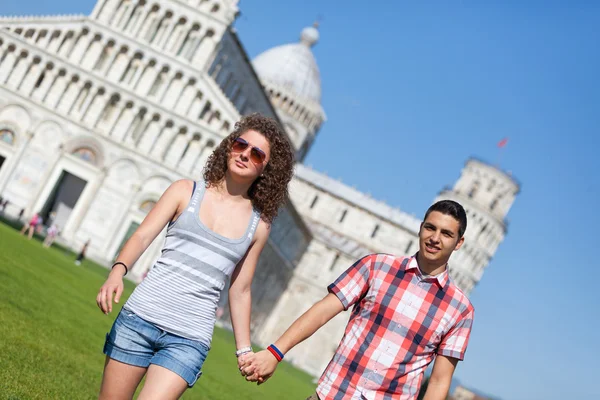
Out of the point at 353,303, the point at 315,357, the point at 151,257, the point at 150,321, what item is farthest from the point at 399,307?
the point at 315,357

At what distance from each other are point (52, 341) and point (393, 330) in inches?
317

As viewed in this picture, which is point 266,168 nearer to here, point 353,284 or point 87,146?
point 353,284

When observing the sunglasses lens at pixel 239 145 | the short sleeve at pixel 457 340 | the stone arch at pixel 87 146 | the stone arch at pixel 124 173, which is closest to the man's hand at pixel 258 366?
the short sleeve at pixel 457 340

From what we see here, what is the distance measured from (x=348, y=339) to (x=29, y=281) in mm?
13658

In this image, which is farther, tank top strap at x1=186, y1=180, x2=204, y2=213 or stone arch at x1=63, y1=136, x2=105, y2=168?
stone arch at x1=63, y1=136, x2=105, y2=168

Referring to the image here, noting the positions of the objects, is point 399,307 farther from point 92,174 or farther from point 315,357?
point 315,357

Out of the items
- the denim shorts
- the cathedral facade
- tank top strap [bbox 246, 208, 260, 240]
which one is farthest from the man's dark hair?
the cathedral facade

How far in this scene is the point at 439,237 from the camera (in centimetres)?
636

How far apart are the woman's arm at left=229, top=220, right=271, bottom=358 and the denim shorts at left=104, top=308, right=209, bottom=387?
1.96 ft

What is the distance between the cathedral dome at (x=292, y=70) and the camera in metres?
79.7

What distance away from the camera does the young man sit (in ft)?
20.3

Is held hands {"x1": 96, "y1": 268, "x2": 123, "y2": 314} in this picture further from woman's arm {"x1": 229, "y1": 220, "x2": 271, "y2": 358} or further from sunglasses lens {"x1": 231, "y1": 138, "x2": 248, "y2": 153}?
sunglasses lens {"x1": 231, "y1": 138, "x2": 248, "y2": 153}

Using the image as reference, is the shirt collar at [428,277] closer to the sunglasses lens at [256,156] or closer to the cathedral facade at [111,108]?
the sunglasses lens at [256,156]

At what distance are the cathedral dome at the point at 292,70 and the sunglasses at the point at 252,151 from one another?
73.3m
